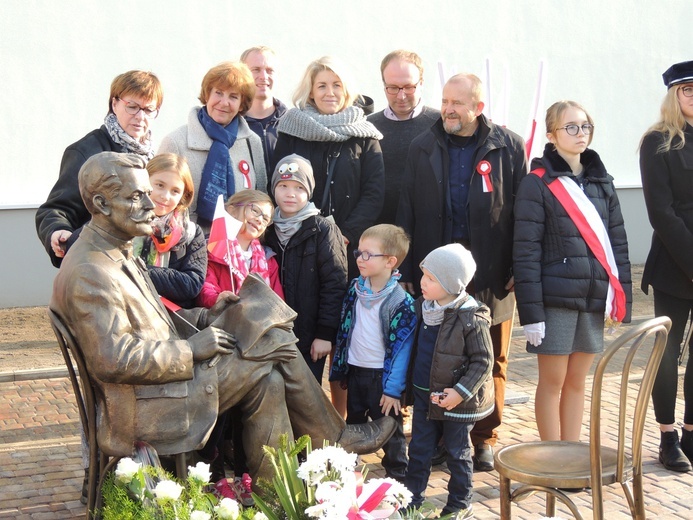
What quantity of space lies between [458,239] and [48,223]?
222cm

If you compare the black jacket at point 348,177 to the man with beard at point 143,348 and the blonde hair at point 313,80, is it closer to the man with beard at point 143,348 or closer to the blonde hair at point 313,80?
the blonde hair at point 313,80

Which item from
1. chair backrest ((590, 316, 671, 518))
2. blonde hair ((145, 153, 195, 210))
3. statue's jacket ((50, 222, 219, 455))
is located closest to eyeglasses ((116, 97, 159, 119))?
blonde hair ((145, 153, 195, 210))

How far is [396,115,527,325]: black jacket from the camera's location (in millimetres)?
5789

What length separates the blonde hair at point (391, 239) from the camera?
17.7 feet

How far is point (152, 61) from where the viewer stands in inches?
465

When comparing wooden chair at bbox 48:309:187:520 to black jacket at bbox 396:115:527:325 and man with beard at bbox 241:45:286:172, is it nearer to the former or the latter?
black jacket at bbox 396:115:527:325

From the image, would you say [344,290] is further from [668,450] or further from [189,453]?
[668,450]

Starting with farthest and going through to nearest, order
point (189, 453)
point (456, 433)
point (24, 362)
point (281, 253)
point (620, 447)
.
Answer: point (24, 362)
point (281, 253)
point (456, 433)
point (189, 453)
point (620, 447)

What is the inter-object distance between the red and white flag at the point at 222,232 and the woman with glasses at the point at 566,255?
159 centimetres

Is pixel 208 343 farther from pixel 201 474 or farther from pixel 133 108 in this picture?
pixel 133 108

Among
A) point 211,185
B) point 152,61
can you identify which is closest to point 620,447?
point 211,185

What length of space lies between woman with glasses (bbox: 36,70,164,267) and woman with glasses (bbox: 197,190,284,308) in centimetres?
59

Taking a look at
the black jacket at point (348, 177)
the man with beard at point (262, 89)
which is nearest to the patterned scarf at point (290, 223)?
the black jacket at point (348, 177)

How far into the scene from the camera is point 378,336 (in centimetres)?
547
